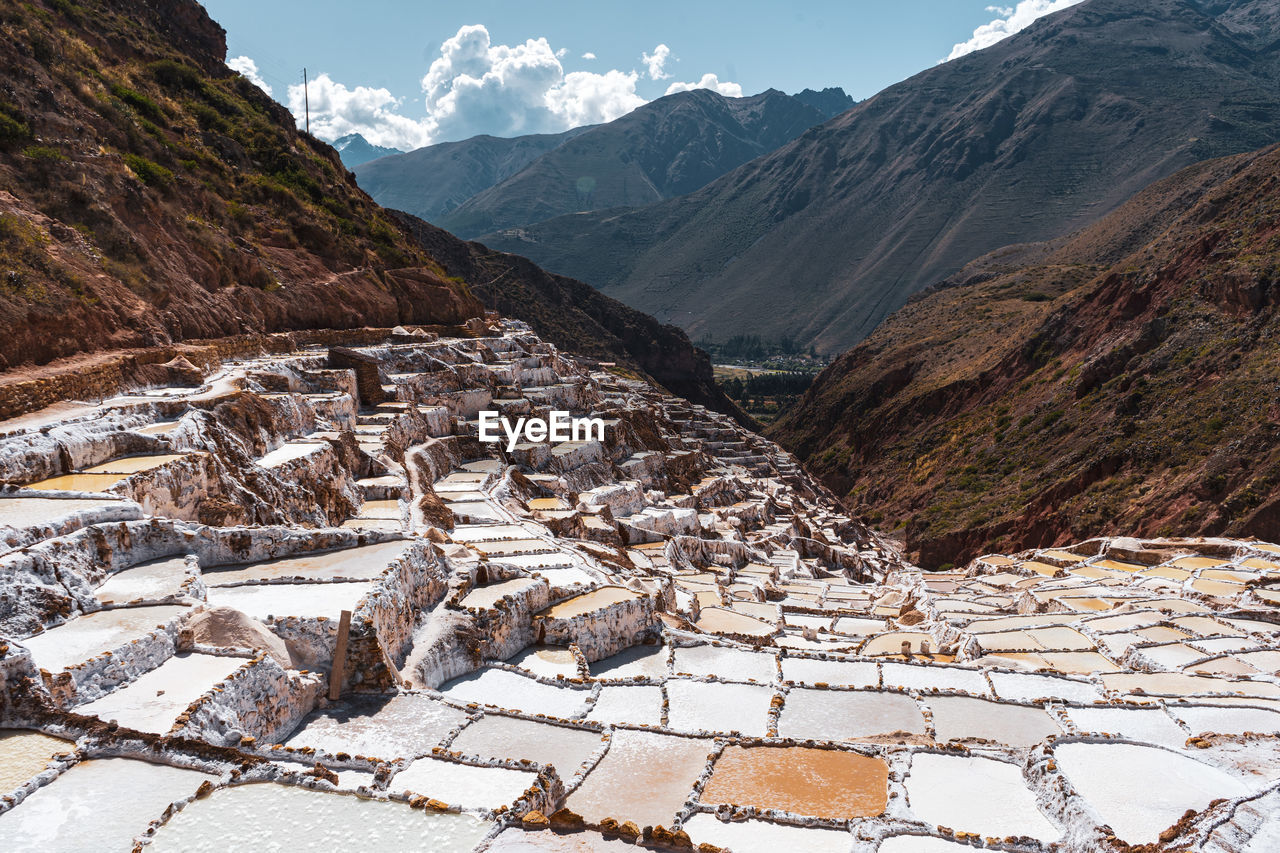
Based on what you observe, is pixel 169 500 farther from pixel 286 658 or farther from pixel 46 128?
pixel 46 128

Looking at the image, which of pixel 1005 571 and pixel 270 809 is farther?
pixel 1005 571

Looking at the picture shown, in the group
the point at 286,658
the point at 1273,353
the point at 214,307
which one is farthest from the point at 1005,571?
the point at 214,307

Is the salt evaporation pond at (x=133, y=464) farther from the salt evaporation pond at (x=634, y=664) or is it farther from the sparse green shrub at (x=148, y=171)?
the sparse green shrub at (x=148, y=171)

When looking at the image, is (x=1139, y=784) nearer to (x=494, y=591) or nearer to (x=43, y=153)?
(x=494, y=591)

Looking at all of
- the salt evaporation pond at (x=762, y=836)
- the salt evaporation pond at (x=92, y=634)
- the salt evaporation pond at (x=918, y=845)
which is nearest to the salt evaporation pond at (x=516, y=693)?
the salt evaporation pond at (x=762, y=836)

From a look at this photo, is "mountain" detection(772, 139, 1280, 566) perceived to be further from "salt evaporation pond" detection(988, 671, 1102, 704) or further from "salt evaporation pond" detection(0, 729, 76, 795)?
"salt evaporation pond" detection(0, 729, 76, 795)
